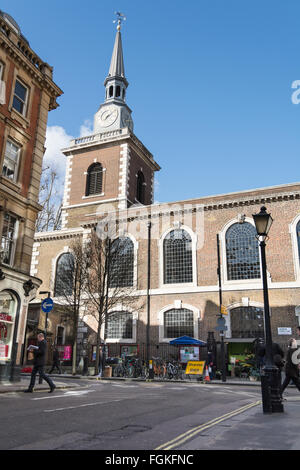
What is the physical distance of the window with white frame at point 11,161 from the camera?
1789 cm

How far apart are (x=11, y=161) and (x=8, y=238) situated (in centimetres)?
350

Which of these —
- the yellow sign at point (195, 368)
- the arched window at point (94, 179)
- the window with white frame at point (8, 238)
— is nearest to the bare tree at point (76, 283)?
the yellow sign at point (195, 368)

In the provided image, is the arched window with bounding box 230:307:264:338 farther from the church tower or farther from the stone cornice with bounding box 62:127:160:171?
the stone cornice with bounding box 62:127:160:171

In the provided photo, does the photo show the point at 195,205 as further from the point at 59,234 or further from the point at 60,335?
the point at 60,335

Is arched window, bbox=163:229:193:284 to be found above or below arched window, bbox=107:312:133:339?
above

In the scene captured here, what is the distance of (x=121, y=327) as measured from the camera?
30906 millimetres

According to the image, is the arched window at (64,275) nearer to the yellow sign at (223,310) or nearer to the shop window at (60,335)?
the shop window at (60,335)

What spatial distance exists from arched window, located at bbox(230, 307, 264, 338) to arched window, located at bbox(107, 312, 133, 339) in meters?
7.77

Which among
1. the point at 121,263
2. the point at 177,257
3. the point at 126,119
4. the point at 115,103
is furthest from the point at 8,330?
the point at 115,103

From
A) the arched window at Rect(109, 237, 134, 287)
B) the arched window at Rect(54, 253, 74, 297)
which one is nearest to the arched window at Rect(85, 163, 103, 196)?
the arched window at Rect(54, 253, 74, 297)

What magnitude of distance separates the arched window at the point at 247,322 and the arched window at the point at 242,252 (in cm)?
228

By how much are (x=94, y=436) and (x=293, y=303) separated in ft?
73.0

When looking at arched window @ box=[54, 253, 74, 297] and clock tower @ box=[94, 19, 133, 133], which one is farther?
clock tower @ box=[94, 19, 133, 133]

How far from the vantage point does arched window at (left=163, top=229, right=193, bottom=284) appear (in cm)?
3000
